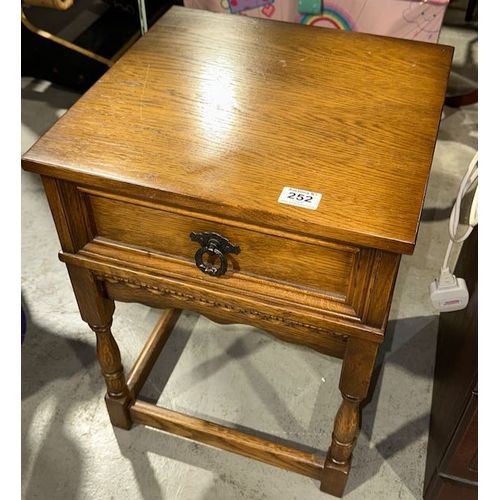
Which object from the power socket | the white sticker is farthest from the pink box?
the white sticker

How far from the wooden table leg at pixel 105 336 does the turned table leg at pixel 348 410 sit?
1.32ft

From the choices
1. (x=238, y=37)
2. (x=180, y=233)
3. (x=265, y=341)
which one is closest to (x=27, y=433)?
(x=265, y=341)

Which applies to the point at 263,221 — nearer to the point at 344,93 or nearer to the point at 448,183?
the point at 344,93

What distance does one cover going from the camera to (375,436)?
3.92 ft

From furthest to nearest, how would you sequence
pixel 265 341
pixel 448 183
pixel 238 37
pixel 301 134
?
pixel 448 183 → pixel 265 341 → pixel 238 37 → pixel 301 134

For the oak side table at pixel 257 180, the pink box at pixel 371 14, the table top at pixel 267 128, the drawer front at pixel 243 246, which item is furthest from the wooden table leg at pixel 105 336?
the pink box at pixel 371 14

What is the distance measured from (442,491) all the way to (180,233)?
0.67 metres

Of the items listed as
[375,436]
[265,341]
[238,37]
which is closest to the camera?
[238,37]

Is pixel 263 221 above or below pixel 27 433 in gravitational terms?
above

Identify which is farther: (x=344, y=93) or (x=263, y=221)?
(x=344, y=93)

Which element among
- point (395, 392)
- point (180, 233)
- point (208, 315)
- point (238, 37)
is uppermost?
point (238, 37)

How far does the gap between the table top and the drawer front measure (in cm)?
3

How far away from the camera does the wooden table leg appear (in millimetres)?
932
